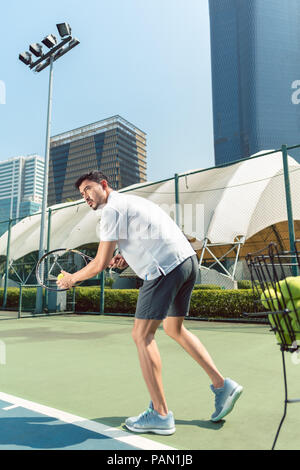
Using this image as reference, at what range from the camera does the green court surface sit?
2.15 m

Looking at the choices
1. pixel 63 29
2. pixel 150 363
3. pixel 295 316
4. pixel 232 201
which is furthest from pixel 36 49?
pixel 295 316

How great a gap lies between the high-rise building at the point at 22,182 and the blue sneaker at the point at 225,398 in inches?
2980

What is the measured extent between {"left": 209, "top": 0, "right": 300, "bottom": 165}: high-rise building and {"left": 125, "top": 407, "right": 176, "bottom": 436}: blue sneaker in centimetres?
9652

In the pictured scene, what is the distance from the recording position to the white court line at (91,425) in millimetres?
1972

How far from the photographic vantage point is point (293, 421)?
7.52 feet

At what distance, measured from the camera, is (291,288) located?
1638 millimetres

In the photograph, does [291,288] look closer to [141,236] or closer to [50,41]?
[141,236]

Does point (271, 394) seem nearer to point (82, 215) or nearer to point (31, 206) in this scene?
point (82, 215)

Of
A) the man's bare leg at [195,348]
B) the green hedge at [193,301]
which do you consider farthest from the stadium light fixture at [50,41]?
the man's bare leg at [195,348]

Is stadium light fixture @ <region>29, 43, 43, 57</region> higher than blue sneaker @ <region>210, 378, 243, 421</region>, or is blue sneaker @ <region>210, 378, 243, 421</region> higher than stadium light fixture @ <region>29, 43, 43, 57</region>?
stadium light fixture @ <region>29, 43, 43, 57</region>

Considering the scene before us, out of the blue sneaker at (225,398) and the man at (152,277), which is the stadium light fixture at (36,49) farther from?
the blue sneaker at (225,398)

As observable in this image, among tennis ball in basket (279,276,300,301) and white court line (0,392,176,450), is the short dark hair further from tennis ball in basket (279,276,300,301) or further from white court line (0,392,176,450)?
white court line (0,392,176,450)

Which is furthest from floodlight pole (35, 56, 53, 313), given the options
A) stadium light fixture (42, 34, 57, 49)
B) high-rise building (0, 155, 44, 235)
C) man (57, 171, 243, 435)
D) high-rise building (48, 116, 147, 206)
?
high-rise building (48, 116, 147, 206)

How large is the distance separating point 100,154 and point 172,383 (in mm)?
121057
